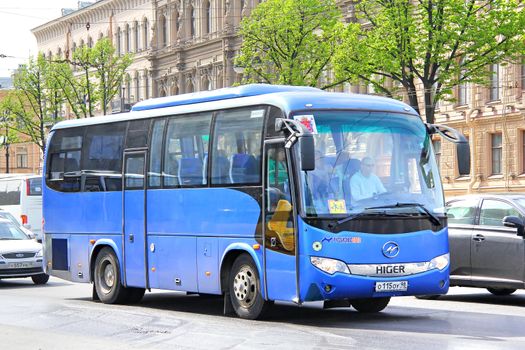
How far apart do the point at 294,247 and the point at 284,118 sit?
165 cm

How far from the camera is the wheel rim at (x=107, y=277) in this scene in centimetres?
2019

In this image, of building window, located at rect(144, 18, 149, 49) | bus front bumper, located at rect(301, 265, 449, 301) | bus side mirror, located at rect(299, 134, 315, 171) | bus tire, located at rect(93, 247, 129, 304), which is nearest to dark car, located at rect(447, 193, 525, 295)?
bus front bumper, located at rect(301, 265, 449, 301)

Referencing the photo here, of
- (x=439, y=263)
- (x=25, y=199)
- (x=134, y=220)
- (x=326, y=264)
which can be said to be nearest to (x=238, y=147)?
(x=326, y=264)

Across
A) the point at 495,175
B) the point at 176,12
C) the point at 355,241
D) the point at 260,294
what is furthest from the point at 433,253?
the point at 176,12

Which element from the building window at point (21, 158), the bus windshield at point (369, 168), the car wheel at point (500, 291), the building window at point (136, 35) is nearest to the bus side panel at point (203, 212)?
the bus windshield at point (369, 168)

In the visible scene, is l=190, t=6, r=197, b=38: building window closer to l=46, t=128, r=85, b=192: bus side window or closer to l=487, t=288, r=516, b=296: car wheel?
l=46, t=128, r=85, b=192: bus side window

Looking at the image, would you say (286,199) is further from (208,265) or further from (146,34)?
(146,34)

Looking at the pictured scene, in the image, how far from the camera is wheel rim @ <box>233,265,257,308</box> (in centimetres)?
1609

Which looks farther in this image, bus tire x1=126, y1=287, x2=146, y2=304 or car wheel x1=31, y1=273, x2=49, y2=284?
car wheel x1=31, y1=273, x2=49, y2=284

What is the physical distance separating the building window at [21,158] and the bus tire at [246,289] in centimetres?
10818

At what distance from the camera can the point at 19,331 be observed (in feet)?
49.4

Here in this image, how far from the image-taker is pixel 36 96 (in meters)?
83.5

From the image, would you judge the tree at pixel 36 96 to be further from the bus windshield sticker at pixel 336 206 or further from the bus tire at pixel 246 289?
the bus windshield sticker at pixel 336 206

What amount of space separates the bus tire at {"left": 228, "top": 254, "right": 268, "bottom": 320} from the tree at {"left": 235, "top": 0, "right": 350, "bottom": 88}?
35468 millimetres
